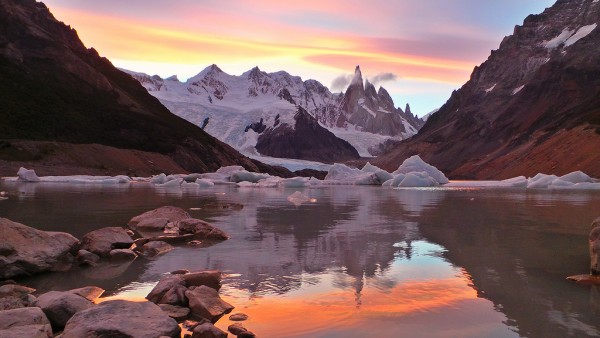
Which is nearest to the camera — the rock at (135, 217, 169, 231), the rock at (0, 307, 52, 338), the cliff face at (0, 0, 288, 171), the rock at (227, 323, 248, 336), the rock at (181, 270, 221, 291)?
the rock at (0, 307, 52, 338)

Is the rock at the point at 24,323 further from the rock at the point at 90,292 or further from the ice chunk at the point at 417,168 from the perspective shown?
→ the ice chunk at the point at 417,168

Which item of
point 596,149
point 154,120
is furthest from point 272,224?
point 154,120

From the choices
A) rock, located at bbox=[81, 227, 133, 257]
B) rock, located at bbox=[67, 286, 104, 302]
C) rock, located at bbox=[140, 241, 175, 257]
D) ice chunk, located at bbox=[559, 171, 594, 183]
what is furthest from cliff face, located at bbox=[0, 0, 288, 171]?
rock, located at bbox=[67, 286, 104, 302]

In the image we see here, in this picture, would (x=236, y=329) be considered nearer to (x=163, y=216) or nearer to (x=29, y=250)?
(x=29, y=250)

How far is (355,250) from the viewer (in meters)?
13.6

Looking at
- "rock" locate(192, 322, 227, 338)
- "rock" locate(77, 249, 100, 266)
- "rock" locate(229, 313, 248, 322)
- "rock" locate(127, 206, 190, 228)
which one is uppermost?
"rock" locate(127, 206, 190, 228)

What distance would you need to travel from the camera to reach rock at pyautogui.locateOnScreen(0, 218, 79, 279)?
10.2m

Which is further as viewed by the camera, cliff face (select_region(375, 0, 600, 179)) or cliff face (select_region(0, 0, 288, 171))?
cliff face (select_region(375, 0, 600, 179))

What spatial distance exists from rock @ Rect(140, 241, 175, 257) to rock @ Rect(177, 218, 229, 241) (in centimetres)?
196

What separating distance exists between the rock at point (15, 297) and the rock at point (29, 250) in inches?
55.3

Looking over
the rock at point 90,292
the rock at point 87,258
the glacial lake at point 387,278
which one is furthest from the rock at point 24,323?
the rock at point 87,258

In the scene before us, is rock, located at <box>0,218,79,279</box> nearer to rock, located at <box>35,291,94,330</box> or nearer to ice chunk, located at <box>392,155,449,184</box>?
rock, located at <box>35,291,94,330</box>

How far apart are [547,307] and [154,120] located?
456ft

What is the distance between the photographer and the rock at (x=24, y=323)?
612 cm
